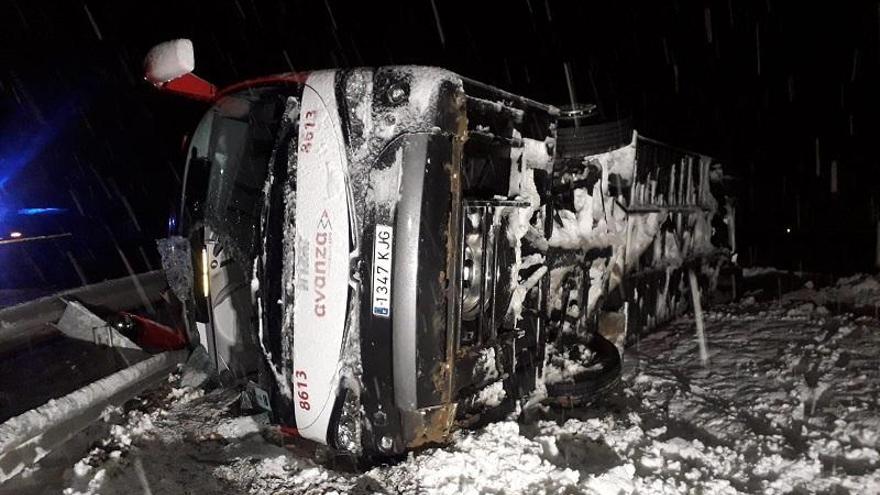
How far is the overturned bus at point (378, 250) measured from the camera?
2814mm

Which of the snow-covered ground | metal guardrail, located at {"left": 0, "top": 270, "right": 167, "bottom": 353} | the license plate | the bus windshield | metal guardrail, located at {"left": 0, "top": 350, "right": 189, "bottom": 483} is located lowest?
the snow-covered ground

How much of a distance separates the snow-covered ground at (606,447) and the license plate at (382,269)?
1.02m

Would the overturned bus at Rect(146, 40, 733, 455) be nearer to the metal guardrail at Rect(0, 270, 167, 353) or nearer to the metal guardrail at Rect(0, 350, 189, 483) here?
the metal guardrail at Rect(0, 350, 189, 483)

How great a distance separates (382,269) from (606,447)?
201cm

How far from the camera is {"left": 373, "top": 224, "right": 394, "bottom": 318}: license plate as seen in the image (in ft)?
9.20

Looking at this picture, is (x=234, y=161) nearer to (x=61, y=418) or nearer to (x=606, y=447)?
(x=61, y=418)

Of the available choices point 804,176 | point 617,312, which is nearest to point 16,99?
point 617,312

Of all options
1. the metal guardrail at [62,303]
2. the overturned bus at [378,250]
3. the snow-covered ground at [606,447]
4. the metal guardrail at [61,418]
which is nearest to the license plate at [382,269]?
the overturned bus at [378,250]

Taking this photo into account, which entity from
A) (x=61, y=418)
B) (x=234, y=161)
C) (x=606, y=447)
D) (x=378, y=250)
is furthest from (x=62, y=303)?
(x=606, y=447)

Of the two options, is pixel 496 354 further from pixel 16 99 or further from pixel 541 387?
pixel 16 99

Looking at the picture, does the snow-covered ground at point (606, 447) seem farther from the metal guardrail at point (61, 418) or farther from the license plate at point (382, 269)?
the license plate at point (382, 269)

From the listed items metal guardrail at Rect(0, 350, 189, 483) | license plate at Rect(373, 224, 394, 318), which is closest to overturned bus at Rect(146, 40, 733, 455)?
license plate at Rect(373, 224, 394, 318)

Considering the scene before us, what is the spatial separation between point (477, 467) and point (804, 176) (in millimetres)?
25741

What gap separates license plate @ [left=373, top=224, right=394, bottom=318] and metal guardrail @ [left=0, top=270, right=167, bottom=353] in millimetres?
3782
